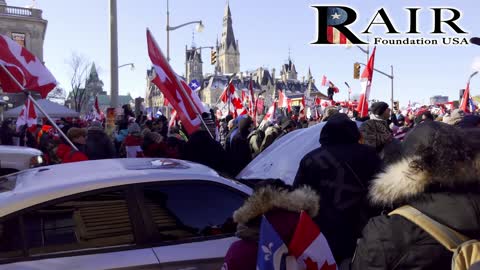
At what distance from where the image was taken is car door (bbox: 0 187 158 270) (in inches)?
125

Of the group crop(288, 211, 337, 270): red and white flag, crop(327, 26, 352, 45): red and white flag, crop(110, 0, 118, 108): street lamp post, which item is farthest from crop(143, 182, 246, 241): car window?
crop(327, 26, 352, 45): red and white flag

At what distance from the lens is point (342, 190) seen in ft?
11.1

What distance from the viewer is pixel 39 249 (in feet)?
10.7

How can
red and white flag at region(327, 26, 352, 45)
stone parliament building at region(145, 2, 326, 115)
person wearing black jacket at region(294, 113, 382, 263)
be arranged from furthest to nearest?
stone parliament building at region(145, 2, 326, 115), red and white flag at region(327, 26, 352, 45), person wearing black jacket at region(294, 113, 382, 263)

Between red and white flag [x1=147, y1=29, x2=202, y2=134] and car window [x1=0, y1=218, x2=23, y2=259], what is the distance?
4480mm

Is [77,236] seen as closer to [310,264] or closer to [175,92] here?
[310,264]

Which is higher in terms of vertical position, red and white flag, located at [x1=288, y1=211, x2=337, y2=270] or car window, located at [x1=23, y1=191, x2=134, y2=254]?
red and white flag, located at [x1=288, y1=211, x2=337, y2=270]

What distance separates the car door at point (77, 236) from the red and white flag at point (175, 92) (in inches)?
163

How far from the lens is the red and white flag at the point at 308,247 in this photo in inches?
88.6

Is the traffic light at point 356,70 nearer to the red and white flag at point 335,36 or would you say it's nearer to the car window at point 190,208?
the red and white flag at point 335,36

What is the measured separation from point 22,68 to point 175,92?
2985 mm

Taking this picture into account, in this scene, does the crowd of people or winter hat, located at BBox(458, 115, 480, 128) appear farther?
winter hat, located at BBox(458, 115, 480, 128)

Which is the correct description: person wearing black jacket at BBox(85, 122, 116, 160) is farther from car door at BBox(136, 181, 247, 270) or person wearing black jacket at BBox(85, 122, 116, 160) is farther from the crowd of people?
the crowd of people

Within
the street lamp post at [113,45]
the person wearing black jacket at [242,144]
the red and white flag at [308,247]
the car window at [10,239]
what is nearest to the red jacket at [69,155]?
the person wearing black jacket at [242,144]
